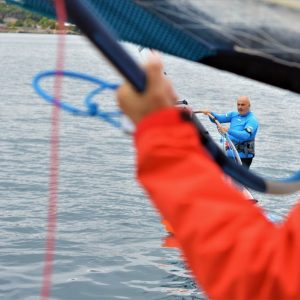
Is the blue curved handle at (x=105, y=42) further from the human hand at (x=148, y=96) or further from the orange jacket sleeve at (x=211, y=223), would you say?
the orange jacket sleeve at (x=211, y=223)

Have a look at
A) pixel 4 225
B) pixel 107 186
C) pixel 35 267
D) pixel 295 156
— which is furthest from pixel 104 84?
pixel 295 156

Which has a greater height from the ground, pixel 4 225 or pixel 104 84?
pixel 104 84

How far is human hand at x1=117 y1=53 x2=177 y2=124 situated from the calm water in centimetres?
30

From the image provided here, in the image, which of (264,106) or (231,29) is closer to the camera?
(231,29)

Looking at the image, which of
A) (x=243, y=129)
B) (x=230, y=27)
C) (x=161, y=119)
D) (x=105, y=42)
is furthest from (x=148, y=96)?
(x=243, y=129)

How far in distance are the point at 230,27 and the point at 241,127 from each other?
1220 centimetres

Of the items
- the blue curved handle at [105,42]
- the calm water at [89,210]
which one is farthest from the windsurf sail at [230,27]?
the blue curved handle at [105,42]

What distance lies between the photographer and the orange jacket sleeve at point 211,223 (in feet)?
6.00

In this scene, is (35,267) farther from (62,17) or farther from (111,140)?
(111,140)

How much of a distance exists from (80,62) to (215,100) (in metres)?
30.2

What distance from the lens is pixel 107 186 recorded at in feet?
65.6

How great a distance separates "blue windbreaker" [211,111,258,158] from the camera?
14750 mm

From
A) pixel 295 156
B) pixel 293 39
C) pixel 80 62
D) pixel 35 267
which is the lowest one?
pixel 80 62

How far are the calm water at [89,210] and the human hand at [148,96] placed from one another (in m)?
0.30
